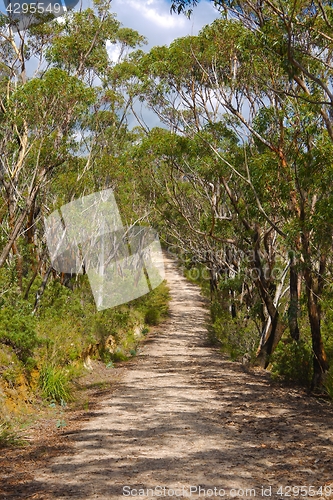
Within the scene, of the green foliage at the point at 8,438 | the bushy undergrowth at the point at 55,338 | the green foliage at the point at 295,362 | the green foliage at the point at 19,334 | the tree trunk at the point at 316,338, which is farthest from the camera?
the green foliage at the point at 295,362

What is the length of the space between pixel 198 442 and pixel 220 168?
26.3ft

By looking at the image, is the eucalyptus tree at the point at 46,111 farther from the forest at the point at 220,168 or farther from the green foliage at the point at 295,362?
the green foliage at the point at 295,362

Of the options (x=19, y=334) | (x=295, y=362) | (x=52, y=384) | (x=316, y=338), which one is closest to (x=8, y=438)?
(x=19, y=334)

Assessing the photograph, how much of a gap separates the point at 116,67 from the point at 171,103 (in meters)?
7.59

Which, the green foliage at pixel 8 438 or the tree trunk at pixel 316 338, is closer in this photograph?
the green foliage at pixel 8 438

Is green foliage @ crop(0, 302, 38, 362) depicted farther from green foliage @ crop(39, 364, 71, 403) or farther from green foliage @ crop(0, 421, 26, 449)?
green foliage @ crop(0, 421, 26, 449)

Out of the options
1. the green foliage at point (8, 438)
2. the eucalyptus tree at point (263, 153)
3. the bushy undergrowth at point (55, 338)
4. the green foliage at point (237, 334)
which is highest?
the eucalyptus tree at point (263, 153)

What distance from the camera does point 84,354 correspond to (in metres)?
14.3

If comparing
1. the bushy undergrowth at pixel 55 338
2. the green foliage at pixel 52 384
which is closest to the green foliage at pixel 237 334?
the bushy undergrowth at pixel 55 338

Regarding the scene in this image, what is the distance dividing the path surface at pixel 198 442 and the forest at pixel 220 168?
3.83 feet

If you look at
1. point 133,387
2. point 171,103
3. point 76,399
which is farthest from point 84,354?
point 171,103

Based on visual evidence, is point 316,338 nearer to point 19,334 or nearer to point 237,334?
point 19,334

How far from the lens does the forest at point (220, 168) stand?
32.6 feet

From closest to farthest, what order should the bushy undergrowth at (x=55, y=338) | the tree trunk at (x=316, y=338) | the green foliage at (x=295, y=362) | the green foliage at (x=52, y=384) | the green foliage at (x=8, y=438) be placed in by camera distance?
the green foliage at (x=8, y=438)
the bushy undergrowth at (x=55, y=338)
the green foliage at (x=52, y=384)
the tree trunk at (x=316, y=338)
the green foliage at (x=295, y=362)
